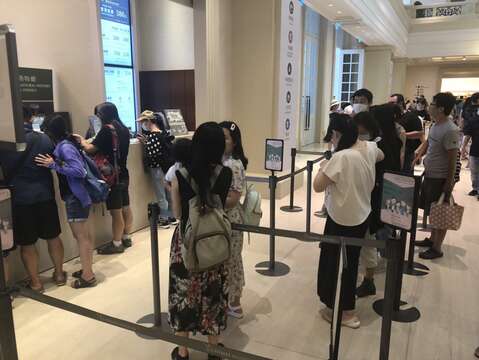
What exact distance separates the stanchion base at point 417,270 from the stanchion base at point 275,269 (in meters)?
1.11

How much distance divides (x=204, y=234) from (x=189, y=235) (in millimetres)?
77

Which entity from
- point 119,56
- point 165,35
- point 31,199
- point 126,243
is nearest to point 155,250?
point 31,199

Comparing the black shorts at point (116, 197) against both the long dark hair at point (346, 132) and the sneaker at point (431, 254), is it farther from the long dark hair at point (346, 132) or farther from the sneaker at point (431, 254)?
the sneaker at point (431, 254)

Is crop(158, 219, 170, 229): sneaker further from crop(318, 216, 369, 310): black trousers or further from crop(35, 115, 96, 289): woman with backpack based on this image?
crop(318, 216, 369, 310): black trousers

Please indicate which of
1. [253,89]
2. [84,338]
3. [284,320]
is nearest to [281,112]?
[253,89]

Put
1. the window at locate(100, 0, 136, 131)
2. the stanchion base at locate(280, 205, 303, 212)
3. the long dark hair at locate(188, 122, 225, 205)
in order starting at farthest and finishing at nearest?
the window at locate(100, 0, 136, 131), the stanchion base at locate(280, 205, 303, 212), the long dark hair at locate(188, 122, 225, 205)

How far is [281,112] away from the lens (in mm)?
6508

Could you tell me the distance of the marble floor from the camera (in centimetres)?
264

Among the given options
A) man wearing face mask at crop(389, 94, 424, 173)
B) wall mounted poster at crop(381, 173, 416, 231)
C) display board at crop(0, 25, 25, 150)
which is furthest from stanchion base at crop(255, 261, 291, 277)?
display board at crop(0, 25, 25, 150)

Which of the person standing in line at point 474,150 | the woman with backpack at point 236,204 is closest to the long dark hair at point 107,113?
the woman with backpack at point 236,204

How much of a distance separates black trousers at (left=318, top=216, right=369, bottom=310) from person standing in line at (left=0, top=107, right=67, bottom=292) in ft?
7.21

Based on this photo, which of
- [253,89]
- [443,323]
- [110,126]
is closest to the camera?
[443,323]

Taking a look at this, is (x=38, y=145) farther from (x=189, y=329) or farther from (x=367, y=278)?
(x=367, y=278)

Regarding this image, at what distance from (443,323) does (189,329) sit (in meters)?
1.89
